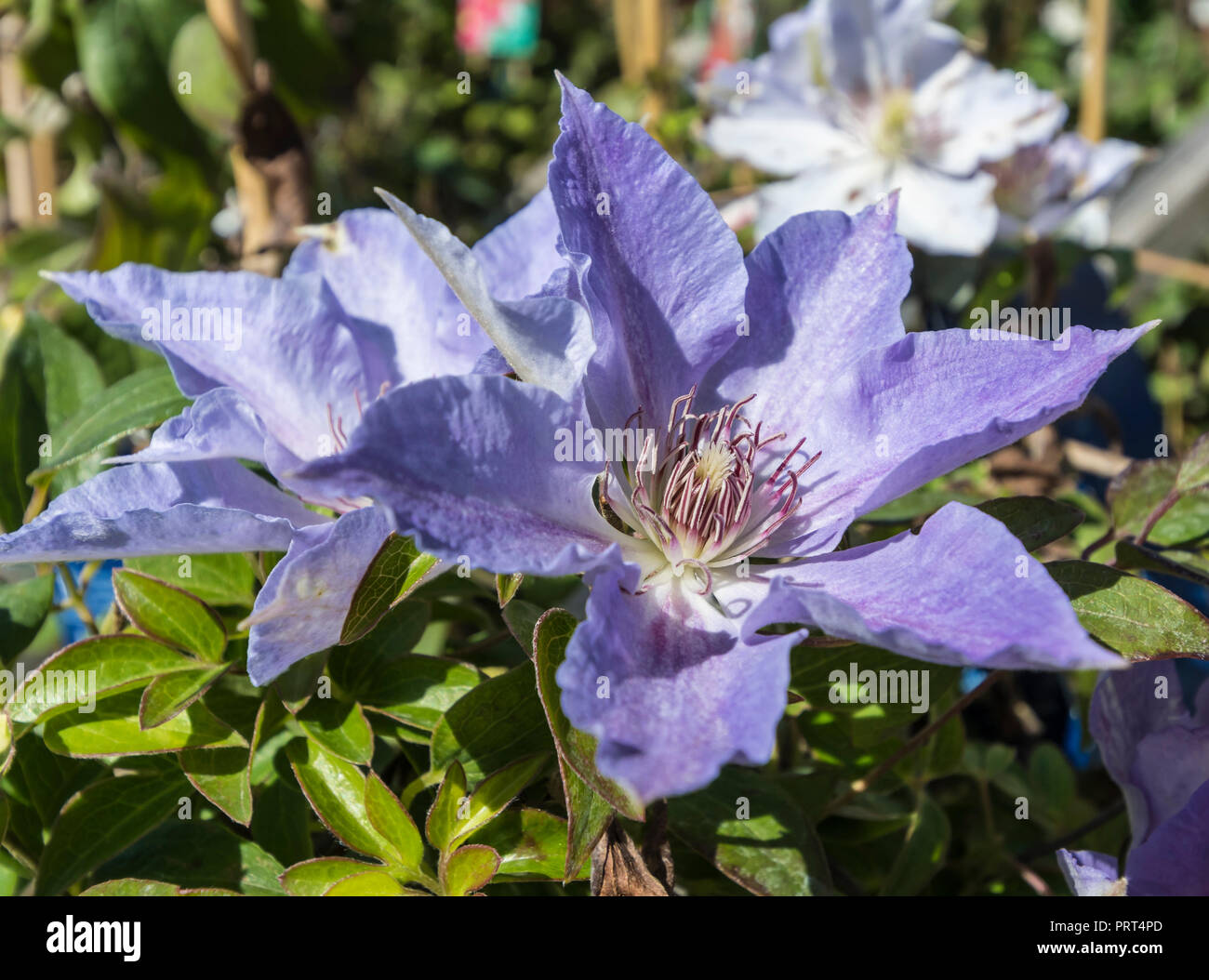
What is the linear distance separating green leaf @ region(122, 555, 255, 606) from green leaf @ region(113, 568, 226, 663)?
0.19 ft

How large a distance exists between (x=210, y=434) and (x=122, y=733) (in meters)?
0.20

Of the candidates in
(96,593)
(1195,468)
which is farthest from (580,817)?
(96,593)

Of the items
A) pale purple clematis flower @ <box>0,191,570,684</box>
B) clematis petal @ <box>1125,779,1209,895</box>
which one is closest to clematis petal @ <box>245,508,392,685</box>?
pale purple clematis flower @ <box>0,191,570,684</box>

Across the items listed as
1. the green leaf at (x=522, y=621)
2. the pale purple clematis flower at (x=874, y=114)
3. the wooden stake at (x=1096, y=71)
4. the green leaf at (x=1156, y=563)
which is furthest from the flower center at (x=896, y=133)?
the green leaf at (x=522, y=621)

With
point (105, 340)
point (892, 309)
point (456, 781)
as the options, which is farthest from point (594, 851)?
point (105, 340)

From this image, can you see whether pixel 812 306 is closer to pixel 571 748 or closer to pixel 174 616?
pixel 571 748

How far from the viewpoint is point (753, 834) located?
61 centimetres

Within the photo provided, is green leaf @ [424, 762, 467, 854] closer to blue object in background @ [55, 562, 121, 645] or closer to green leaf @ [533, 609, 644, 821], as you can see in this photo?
green leaf @ [533, 609, 644, 821]

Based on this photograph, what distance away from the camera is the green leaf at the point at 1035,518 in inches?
22.9

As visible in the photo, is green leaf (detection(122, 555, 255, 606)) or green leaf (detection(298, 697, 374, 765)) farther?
green leaf (detection(122, 555, 255, 606))

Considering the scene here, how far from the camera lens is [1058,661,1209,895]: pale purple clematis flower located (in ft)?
1.89

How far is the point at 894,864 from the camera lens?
0.72 metres
